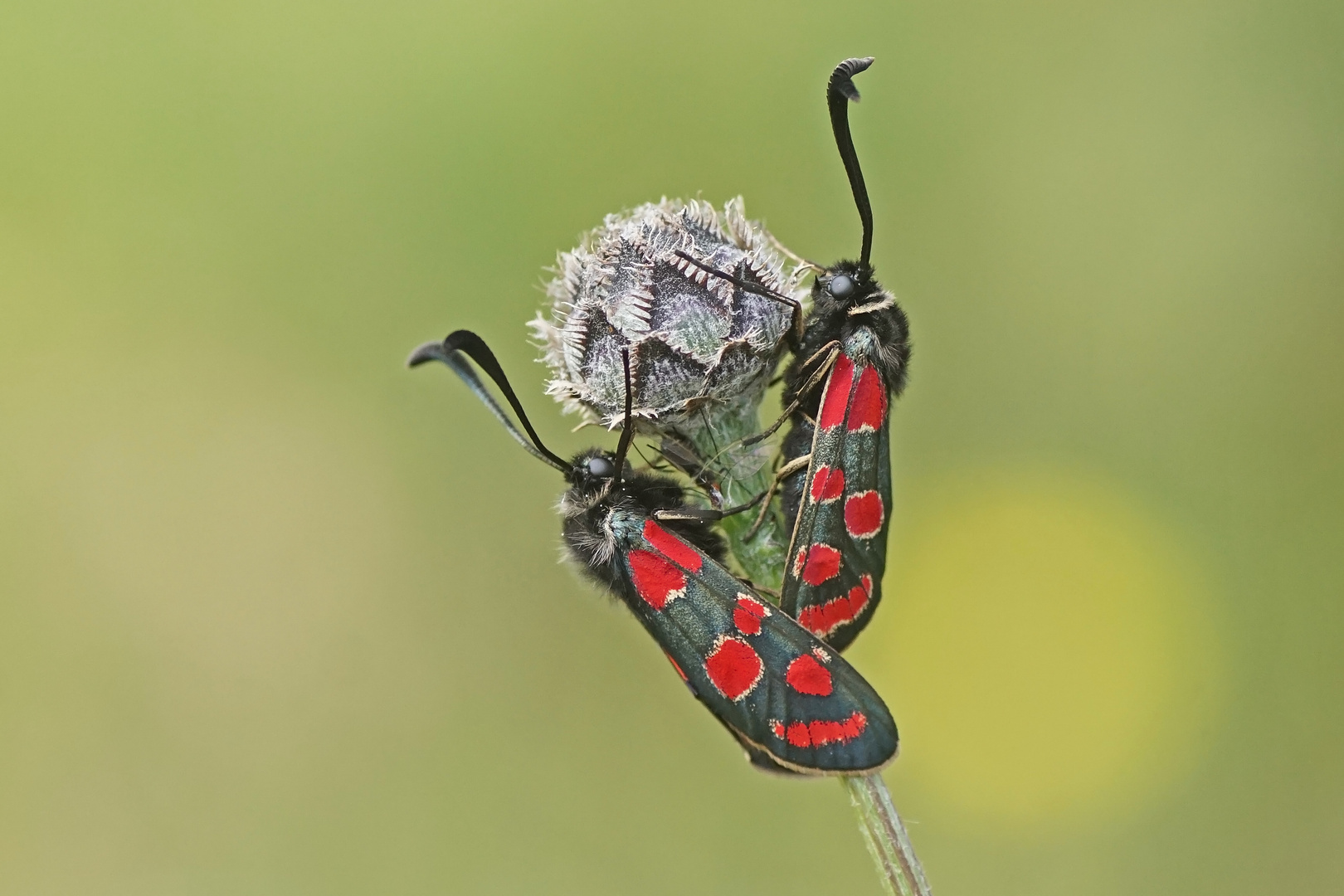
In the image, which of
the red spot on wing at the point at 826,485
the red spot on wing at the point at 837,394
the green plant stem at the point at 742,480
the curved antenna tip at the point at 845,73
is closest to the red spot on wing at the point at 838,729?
the green plant stem at the point at 742,480

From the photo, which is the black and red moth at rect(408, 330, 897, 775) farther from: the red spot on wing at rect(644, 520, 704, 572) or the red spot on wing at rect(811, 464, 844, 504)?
the red spot on wing at rect(811, 464, 844, 504)

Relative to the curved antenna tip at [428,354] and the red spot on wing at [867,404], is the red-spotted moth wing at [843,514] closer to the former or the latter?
the red spot on wing at [867,404]

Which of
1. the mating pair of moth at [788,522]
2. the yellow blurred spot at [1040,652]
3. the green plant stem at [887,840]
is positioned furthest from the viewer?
the yellow blurred spot at [1040,652]

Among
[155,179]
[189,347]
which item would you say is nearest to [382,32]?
[155,179]

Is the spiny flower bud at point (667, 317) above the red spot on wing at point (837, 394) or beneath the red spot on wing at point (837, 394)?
above

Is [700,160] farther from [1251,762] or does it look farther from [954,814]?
[1251,762]

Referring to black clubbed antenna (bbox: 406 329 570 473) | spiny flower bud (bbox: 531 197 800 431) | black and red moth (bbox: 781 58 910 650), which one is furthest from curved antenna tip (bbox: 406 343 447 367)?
black and red moth (bbox: 781 58 910 650)
